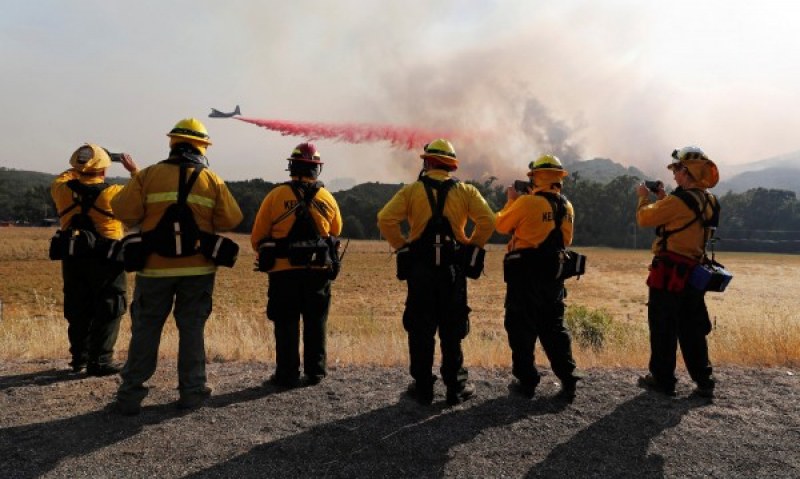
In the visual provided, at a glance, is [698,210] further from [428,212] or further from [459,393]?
[459,393]

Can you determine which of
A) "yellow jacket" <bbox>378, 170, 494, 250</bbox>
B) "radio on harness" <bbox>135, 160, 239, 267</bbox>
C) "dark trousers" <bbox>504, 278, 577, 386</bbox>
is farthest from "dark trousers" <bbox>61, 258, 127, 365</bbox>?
"dark trousers" <bbox>504, 278, 577, 386</bbox>

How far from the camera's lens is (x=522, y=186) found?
20.7ft

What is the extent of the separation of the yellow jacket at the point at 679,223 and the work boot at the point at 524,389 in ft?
6.94

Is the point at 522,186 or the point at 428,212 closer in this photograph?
the point at 428,212

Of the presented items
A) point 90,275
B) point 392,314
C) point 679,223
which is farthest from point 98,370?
point 392,314

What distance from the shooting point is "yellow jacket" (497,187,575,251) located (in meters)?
5.61

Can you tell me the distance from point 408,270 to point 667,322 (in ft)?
9.57

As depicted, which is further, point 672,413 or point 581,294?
point 581,294

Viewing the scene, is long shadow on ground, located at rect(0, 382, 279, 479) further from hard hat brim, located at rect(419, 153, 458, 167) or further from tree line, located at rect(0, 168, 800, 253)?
tree line, located at rect(0, 168, 800, 253)

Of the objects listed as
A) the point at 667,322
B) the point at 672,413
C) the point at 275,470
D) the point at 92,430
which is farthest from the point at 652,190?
the point at 92,430

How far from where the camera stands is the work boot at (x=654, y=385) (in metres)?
5.53

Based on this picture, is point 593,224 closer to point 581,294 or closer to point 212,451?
point 581,294

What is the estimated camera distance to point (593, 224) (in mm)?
109438

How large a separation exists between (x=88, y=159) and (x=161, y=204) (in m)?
1.86
